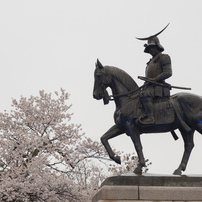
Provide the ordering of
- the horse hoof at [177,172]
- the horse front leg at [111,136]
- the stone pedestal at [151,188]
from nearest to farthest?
the stone pedestal at [151,188] → the horse hoof at [177,172] → the horse front leg at [111,136]

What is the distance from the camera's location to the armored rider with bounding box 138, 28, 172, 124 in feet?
25.8

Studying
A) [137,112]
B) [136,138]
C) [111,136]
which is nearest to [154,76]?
[137,112]

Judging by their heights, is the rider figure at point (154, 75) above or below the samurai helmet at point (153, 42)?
below

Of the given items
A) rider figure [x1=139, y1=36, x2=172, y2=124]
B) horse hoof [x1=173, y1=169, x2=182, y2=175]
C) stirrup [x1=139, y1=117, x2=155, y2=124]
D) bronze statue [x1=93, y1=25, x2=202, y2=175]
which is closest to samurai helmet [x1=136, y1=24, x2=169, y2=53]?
rider figure [x1=139, y1=36, x2=172, y2=124]

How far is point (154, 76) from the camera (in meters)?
8.33

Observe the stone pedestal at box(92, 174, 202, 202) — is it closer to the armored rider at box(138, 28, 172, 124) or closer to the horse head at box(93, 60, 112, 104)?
the armored rider at box(138, 28, 172, 124)

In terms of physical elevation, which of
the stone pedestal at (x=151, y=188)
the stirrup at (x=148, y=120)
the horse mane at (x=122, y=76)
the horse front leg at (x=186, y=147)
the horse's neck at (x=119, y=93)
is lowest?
the stone pedestal at (x=151, y=188)

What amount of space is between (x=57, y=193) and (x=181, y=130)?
9.30 metres

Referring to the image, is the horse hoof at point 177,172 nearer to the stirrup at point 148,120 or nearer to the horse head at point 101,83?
the stirrup at point 148,120

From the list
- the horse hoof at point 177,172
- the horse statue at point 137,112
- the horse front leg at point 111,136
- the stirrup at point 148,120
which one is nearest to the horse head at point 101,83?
the horse statue at point 137,112

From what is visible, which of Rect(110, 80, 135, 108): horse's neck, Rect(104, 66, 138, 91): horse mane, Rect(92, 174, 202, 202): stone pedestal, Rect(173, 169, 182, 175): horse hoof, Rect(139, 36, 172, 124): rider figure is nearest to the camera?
Rect(92, 174, 202, 202): stone pedestal

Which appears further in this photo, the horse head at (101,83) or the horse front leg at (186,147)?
the horse head at (101,83)

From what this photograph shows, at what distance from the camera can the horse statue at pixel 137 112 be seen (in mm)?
7878

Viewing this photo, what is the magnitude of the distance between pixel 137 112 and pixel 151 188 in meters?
1.67
